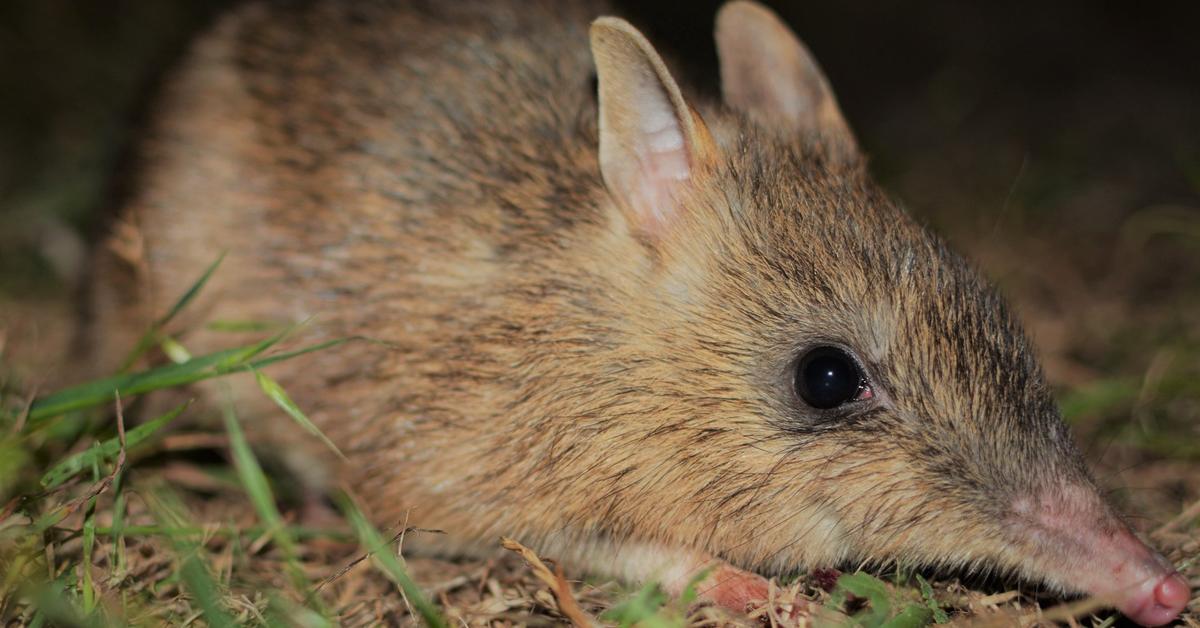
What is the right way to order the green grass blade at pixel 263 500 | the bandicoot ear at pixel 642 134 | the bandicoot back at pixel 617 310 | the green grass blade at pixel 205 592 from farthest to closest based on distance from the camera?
the bandicoot ear at pixel 642 134
the green grass blade at pixel 263 500
the bandicoot back at pixel 617 310
the green grass blade at pixel 205 592

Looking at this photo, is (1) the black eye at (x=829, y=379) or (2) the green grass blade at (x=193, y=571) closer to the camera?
(2) the green grass blade at (x=193, y=571)

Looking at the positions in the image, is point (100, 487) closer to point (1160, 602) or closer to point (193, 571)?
point (193, 571)

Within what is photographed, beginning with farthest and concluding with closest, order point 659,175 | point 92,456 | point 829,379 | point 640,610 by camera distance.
A: point 659,175 < point 92,456 < point 829,379 < point 640,610

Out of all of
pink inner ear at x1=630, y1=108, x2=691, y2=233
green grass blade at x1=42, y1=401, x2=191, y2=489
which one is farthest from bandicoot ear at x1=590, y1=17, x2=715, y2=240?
green grass blade at x1=42, y1=401, x2=191, y2=489

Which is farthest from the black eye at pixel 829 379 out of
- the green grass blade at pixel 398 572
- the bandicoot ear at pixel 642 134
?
the green grass blade at pixel 398 572

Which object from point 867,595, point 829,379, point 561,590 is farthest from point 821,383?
point 561,590

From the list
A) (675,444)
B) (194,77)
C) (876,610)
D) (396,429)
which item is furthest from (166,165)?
(876,610)

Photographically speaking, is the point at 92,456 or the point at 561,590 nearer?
the point at 561,590

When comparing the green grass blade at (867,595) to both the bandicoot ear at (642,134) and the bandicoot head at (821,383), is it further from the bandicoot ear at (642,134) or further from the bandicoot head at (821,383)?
the bandicoot ear at (642,134)
